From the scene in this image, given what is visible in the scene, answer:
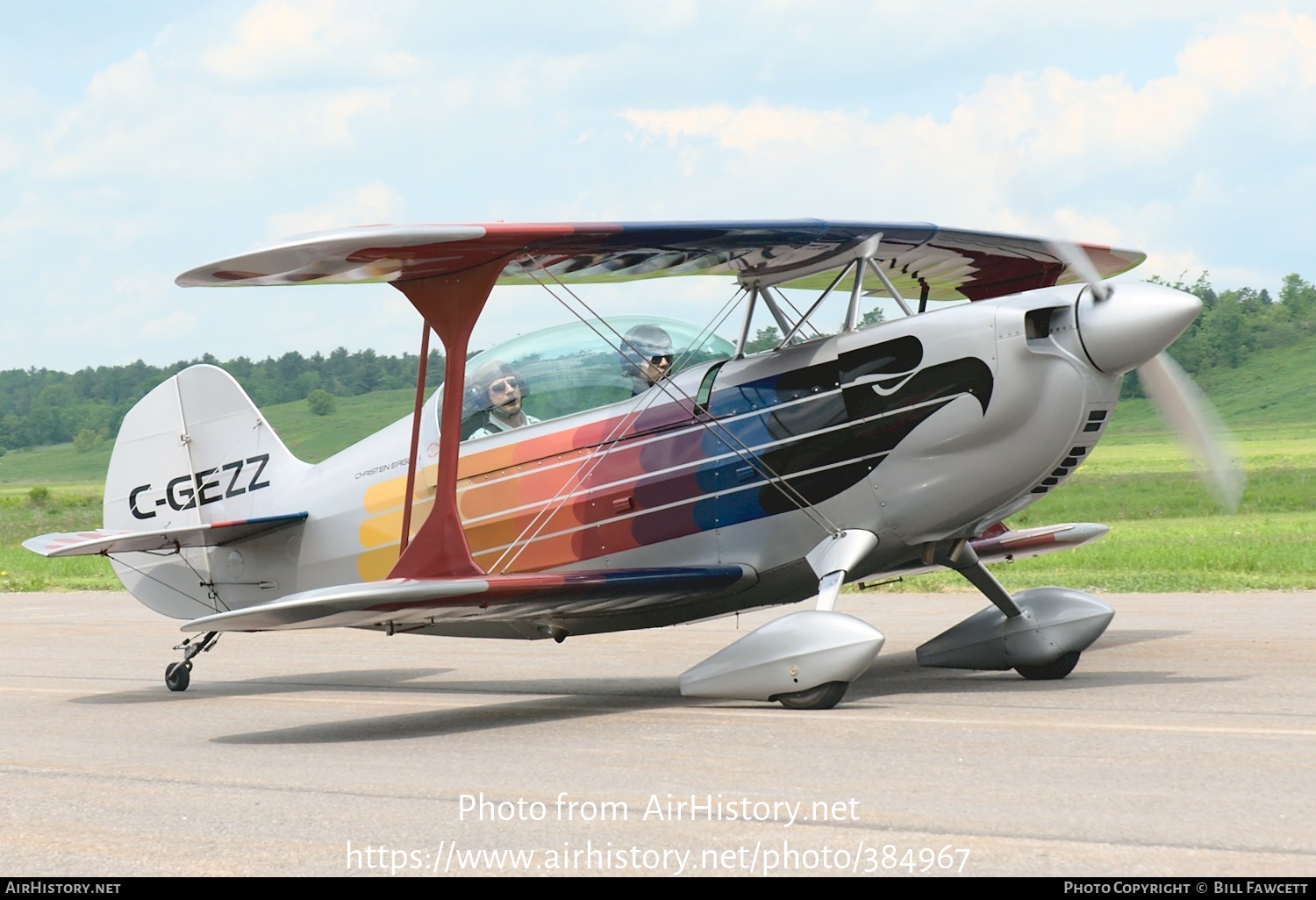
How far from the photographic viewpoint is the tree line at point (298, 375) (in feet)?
417

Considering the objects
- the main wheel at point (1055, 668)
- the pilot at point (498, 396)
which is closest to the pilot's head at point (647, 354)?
the pilot at point (498, 396)

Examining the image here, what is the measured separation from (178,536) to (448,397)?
141 inches

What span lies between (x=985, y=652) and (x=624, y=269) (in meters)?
3.61

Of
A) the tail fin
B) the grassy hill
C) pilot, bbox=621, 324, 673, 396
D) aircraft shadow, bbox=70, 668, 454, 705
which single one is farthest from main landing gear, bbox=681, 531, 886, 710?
the grassy hill

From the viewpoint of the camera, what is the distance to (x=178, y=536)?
1084cm

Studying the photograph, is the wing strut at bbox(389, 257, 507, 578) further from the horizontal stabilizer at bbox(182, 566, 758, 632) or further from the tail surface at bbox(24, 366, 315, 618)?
the tail surface at bbox(24, 366, 315, 618)

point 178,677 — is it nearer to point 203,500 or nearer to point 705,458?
point 203,500

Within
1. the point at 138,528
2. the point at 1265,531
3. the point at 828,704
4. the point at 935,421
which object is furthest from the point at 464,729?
the point at 1265,531

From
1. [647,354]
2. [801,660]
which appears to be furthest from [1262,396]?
[801,660]

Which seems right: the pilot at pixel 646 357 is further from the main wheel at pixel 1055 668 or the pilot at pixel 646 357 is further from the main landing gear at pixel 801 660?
the main wheel at pixel 1055 668

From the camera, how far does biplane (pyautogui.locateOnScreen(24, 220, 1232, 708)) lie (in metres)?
8.16

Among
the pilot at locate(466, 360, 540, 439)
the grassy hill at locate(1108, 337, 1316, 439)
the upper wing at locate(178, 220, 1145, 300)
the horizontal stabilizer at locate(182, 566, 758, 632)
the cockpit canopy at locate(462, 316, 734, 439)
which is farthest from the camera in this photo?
the grassy hill at locate(1108, 337, 1316, 439)

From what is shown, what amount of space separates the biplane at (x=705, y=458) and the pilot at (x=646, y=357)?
0.02 meters

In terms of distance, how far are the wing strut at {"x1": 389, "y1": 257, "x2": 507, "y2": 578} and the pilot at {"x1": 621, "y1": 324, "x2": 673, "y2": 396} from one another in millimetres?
1417
